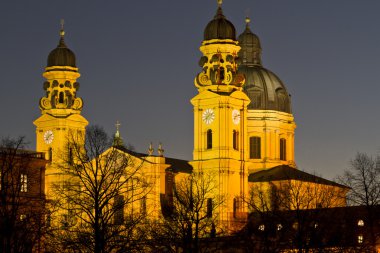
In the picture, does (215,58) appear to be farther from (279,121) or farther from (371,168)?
(371,168)

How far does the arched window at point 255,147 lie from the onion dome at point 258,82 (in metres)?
3.83

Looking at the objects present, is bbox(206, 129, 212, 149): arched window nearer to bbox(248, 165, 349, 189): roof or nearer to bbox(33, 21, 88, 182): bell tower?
bbox(248, 165, 349, 189): roof

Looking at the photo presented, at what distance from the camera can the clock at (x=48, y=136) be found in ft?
471

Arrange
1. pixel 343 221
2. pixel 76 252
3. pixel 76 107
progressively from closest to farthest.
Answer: pixel 76 252 < pixel 343 221 < pixel 76 107

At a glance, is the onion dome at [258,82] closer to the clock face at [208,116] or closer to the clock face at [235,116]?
the clock face at [235,116]

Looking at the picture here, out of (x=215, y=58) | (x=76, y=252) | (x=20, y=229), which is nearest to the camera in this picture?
(x=20, y=229)

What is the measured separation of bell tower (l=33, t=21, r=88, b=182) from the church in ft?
0.38

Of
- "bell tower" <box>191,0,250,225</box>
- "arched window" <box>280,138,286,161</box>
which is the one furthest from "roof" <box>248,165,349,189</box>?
"arched window" <box>280,138,286,161</box>

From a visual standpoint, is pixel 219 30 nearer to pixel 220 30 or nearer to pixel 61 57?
pixel 220 30

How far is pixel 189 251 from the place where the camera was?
3386 inches

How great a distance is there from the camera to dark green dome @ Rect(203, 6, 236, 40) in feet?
435

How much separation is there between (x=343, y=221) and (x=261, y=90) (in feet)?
180

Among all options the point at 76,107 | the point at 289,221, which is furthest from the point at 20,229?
the point at 76,107

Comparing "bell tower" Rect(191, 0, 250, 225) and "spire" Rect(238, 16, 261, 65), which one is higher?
"spire" Rect(238, 16, 261, 65)
